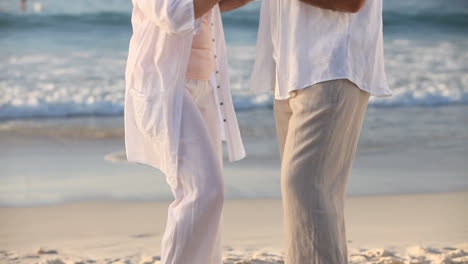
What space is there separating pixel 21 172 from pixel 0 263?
2.11 metres

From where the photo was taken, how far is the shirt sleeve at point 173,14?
185cm

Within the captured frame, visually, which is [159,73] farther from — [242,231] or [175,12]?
[242,231]

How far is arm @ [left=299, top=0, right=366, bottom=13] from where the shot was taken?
5.83 ft

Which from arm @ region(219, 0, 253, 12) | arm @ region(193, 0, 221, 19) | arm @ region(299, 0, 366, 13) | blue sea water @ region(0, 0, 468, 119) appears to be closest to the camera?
arm @ region(299, 0, 366, 13)

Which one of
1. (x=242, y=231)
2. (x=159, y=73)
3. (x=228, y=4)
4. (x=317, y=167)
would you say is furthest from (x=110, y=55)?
(x=317, y=167)

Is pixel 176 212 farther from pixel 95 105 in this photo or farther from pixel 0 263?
pixel 95 105

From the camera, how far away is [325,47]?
71.8 inches

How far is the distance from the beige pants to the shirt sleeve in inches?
16.0

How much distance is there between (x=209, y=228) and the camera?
2.00 meters

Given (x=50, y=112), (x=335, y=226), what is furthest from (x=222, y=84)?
(x=50, y=112)

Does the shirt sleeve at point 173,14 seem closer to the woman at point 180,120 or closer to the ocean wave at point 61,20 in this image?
the woman at point 180,120

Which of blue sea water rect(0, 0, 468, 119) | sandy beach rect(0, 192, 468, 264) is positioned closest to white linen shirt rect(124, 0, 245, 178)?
sandy beach rect(0, 192, 468, 264)

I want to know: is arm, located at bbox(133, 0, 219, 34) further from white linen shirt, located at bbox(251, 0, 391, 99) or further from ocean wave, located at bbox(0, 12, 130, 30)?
ocean wave, located at bbox(0, 12, 130, 30)

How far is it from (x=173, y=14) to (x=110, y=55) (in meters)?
10.6
